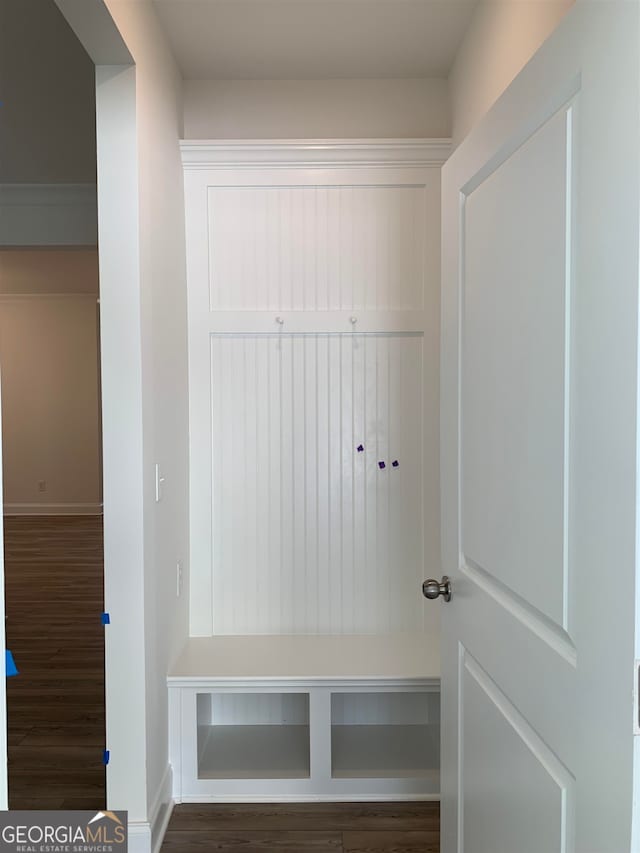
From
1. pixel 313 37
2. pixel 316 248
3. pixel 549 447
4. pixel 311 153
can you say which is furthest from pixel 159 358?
pixel 549 447

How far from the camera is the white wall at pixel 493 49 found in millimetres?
1734

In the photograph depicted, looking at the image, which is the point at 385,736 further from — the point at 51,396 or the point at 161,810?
the point at 51,396

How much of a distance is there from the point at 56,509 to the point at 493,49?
7339 mm

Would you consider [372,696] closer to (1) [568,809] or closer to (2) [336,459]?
(2) [336,459]

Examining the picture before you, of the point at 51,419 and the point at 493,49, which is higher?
the point at 493,49

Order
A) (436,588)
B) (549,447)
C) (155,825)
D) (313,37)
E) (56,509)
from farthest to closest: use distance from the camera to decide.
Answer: (56,509), (313,37), (155,825), (436,588), (549,447)

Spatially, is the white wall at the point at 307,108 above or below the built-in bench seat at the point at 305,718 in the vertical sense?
above

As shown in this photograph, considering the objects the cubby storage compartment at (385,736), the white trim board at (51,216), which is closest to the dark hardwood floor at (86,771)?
the cubby storage compartment at (385,736)

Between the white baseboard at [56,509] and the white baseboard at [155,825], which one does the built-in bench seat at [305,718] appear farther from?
the white baseboard at [56,509]

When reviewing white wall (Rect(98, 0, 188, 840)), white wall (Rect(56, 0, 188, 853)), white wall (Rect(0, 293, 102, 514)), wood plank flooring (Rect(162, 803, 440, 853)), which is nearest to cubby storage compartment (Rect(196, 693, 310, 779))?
wood plank flooring (Rect(162, 803, 440, 853))

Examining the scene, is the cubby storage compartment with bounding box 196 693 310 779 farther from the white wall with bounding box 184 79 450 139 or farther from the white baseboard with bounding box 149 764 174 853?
the white wall with bounding box 184 79 450 139

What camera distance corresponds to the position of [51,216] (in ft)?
15.2

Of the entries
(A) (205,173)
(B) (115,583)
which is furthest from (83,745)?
(A) (205,173)

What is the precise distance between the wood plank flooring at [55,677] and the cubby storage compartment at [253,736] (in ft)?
1.35
